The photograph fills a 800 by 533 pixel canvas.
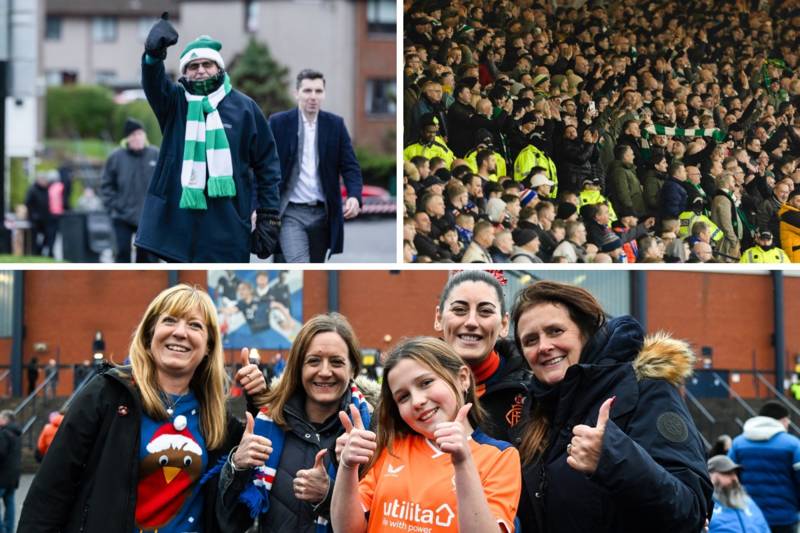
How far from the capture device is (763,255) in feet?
21.7

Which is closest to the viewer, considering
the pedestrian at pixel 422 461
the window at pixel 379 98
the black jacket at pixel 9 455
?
the pedestrian at pixel 422 461

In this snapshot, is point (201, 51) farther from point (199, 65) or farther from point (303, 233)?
point (303, 233)

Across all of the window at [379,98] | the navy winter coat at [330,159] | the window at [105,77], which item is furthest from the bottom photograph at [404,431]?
the window at [105,77]

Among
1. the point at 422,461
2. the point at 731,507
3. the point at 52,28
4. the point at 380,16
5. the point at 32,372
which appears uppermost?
the point at 52,28

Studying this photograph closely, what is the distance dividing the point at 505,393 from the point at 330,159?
9.25 ft

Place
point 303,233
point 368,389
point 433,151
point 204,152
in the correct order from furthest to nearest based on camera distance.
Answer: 1. point 433,151
2. point 303,233
3. point 204,152
4. point 368,389

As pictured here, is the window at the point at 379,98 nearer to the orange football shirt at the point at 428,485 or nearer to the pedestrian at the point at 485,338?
the pedestrian at the point at 485,338

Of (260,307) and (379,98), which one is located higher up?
(379,98)

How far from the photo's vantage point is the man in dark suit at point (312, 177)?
6172 mm

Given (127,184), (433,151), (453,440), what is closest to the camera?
(453,440)

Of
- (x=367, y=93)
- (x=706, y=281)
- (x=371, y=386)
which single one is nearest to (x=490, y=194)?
(x=371, y=386)

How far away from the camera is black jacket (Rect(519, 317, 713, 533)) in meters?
3.00

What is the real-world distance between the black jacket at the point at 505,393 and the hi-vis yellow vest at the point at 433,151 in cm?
251

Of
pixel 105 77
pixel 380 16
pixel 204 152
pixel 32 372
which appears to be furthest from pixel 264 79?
pixel 204 152
